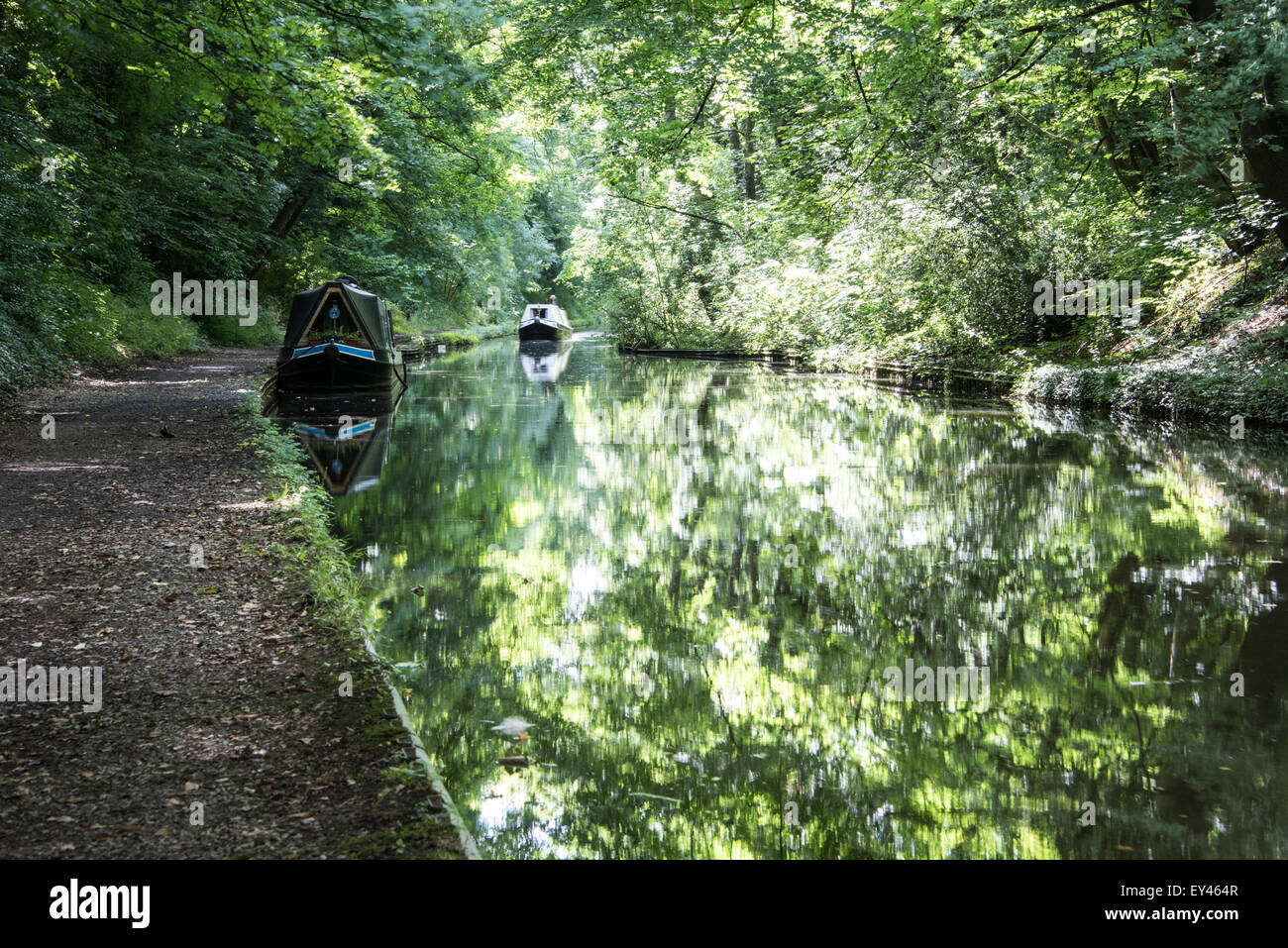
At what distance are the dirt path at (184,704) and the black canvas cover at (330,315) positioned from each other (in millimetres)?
12070

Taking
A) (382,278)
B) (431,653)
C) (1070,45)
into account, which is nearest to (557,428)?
(1070,45)

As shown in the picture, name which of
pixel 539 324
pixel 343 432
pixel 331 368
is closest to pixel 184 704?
pixel 343 432

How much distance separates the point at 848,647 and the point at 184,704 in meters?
3.46

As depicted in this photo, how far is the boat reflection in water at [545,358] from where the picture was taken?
94.3 feet

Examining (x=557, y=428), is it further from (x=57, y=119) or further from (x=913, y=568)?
(x=57, y=119)

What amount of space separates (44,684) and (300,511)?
3.86 m

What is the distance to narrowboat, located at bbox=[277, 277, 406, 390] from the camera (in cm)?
1967

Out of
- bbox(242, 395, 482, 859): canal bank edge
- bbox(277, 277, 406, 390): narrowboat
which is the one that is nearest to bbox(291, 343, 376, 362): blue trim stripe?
bbox(277, 277, 406, 390): narrowboat

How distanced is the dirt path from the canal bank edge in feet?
0.17

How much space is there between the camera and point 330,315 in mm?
20125
